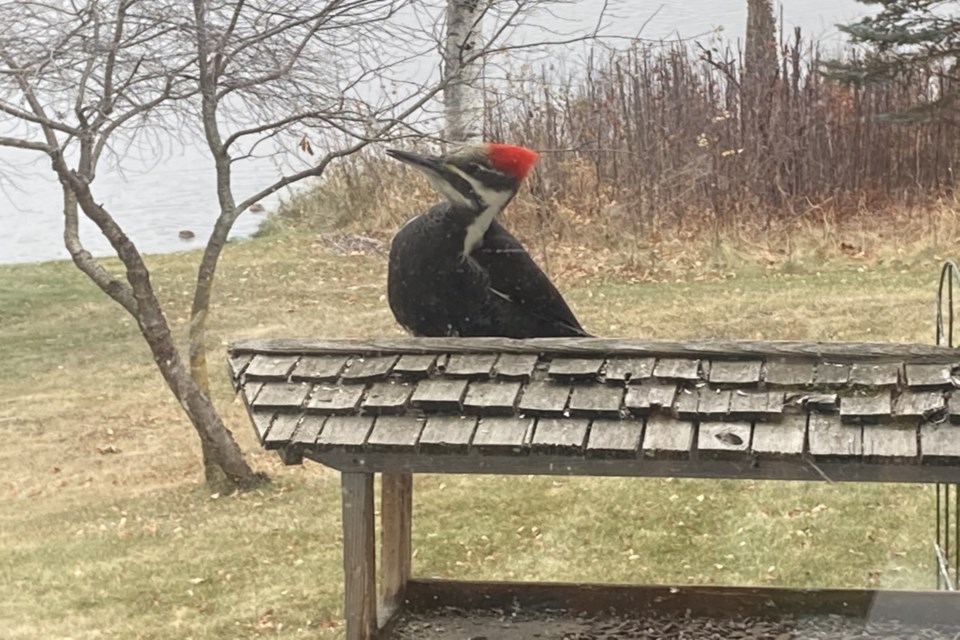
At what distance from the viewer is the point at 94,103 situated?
2.46m

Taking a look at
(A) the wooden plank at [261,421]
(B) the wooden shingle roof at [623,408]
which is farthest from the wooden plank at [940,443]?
(A) the wooden plank at [261,421]

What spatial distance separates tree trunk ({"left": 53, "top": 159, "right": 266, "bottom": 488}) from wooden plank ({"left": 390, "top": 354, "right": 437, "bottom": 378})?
Answer: 5.36 feet

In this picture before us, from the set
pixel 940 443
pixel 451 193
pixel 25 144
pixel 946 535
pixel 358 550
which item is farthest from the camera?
pixel 25 144

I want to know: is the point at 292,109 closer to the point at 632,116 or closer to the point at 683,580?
the point at 632,116

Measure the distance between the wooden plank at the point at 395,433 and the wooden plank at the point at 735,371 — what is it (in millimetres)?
303

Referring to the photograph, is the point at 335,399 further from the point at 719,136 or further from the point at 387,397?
the point at 719,136

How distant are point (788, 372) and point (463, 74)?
1.49 metres

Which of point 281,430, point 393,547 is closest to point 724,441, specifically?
point 281,430

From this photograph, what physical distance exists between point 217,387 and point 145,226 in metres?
0.49

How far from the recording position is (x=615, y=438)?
1101 millimetres

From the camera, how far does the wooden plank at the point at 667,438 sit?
1.09m

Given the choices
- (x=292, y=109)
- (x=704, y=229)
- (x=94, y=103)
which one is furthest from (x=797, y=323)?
(x=94, y=103)

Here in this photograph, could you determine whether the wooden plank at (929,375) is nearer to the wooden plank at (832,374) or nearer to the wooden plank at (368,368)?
the wooden plank at (832,374)

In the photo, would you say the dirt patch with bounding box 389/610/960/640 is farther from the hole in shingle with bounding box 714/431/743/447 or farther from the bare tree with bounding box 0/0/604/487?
the bare tree with bounding box 0/0/604/487
